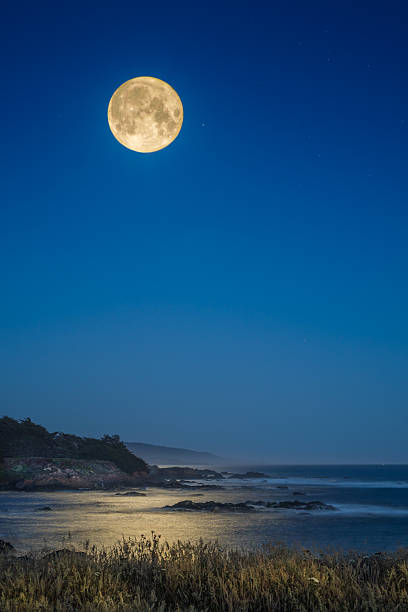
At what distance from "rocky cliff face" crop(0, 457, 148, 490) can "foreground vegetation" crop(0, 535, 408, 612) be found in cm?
4803

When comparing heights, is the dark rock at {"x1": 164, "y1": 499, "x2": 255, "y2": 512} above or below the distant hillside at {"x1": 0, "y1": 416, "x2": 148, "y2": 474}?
below

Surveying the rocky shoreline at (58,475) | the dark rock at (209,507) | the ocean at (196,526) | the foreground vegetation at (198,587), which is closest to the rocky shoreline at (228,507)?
the dark rock at (209,507)

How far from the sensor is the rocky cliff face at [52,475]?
52344 mm

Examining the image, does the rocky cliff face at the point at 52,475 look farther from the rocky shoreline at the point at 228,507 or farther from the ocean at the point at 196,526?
the rocky shoreline at the point at 228,507

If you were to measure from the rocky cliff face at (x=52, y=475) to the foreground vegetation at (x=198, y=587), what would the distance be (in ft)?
158

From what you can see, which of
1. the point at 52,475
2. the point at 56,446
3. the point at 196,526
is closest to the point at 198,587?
the point at 196,526

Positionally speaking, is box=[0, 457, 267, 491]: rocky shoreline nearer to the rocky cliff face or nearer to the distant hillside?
the rocky cliff face

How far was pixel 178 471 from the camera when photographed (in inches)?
3718

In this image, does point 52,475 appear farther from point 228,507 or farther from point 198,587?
point 198,587

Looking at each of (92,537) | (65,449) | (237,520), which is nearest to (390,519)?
(237,520)

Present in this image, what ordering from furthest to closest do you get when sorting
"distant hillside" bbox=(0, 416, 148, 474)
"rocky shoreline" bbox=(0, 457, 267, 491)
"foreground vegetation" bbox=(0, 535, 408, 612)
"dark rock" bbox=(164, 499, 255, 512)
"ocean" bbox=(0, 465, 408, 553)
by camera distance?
"distant hillside" bbox=(0, 416, 148, 474), "rocky shoreline" bbox=(0, 457, 267, 491), "dark rock" bbox=(164, 499, 255, 512), "ocean" bbox=(0, 465, 408, 553), "foreground vegetation" bbox=(0, 535, 408, 612)

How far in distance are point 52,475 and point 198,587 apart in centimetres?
5224

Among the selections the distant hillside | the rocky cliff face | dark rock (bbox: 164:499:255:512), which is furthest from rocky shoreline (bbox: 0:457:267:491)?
dark rock (bbox: 164:499:255:512)

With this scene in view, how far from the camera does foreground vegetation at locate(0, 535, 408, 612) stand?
621cm
